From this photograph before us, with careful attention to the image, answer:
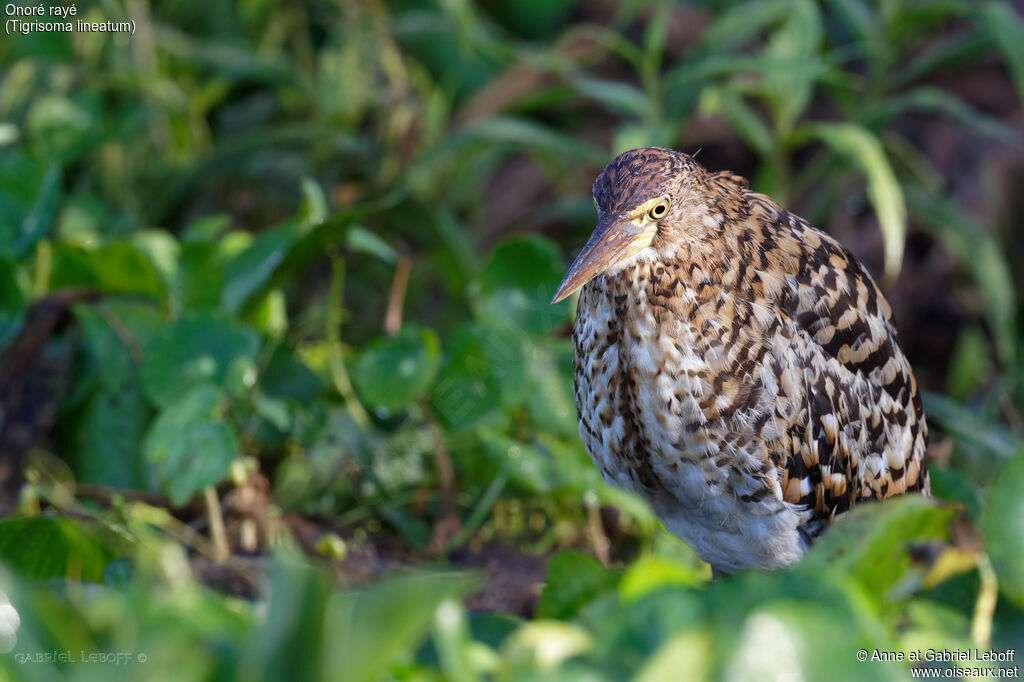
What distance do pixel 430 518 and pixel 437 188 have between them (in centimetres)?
164

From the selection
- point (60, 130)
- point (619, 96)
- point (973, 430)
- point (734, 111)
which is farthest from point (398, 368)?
point (60, 130)

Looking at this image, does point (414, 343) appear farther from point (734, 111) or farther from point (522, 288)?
point (734, 111)

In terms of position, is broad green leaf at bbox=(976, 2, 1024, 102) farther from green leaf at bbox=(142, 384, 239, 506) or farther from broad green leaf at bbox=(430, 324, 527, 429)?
green leaf at bbox=(142, 384, 239, 506)

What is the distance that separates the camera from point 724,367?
2.44m

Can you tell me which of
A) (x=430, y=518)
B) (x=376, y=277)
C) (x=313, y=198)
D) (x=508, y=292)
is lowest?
(x=430, y=518)

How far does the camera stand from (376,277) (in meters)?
4.71

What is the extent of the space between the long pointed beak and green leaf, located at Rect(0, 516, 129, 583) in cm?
105

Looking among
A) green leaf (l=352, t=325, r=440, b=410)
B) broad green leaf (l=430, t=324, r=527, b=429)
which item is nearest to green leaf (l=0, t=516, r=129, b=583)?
green leaf (l=352, t=325, r=440, b=410)

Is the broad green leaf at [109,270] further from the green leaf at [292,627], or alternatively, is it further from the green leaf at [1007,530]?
the green leaf at [1007,530]

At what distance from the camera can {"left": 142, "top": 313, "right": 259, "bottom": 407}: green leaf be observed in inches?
131

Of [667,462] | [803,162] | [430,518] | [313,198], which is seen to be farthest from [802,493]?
[803,162]

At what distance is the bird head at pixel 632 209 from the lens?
2.29 meters

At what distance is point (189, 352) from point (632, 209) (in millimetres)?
1608

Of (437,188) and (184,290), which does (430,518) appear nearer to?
(184,290)
